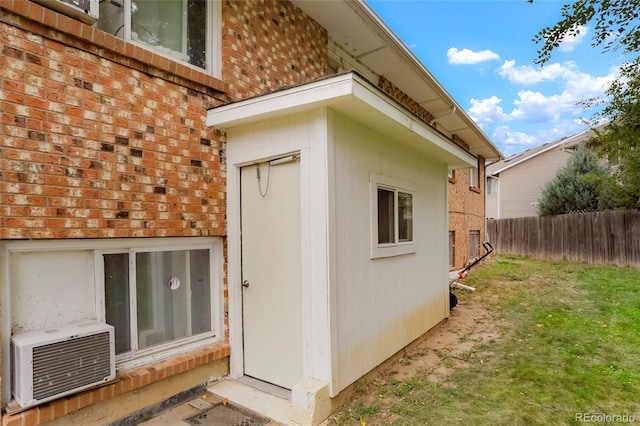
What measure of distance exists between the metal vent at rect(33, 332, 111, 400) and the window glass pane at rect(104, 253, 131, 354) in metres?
0.34

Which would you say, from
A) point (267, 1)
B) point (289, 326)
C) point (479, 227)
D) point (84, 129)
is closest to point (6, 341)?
point (84, 129)

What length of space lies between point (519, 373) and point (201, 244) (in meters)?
3.88

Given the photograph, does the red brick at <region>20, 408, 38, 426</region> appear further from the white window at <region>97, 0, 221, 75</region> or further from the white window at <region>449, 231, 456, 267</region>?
the white window at <region>449, 231, 456, 267</region>

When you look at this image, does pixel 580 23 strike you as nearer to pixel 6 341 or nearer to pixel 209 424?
pixel 209 424

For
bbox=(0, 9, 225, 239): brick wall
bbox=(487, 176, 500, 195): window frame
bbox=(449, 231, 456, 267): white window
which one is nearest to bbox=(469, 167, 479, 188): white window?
bbox=(449, 231, 456, 267): white window

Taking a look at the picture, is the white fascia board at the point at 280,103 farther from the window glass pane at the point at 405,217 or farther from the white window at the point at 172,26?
the window glass pane at the point at 405,217

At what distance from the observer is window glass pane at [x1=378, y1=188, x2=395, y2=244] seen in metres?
4.53

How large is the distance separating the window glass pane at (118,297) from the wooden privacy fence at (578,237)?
15251 mm

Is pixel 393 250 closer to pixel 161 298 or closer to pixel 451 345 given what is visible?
pixel 451 345

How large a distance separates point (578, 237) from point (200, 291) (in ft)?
49.6

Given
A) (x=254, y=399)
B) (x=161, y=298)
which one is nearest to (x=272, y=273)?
(x=161, y=298)

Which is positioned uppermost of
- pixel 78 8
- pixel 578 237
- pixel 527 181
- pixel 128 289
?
pixel 527 181

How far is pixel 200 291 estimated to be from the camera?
3.97 metres

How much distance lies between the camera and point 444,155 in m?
5.90
